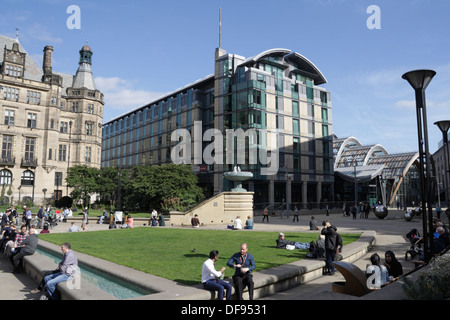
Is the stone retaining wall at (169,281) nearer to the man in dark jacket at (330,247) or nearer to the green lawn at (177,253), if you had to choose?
the man in dark jacket at (330,247)

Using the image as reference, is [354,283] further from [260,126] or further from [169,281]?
[260,126]

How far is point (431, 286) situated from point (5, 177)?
6156 centimetres

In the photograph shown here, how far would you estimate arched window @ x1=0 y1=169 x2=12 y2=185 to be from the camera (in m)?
52.7

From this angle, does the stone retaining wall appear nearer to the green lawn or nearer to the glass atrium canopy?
the green lawn

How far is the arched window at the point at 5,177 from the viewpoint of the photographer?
2074 inches

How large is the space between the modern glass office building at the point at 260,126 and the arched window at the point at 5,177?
2802cm

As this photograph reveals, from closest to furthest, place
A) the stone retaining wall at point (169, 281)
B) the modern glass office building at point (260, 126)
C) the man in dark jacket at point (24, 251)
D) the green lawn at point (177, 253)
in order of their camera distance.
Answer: the stone retaining wall at point (169, 281)
the green lawn at point (177, 253)
the man in dark jacket at point (24, 251)
the modern glass office building at point (260, 126)

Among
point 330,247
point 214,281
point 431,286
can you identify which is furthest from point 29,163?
point 431,286

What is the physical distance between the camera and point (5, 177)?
53.0 m

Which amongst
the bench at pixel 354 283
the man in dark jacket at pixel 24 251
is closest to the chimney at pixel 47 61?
the man in dark jacket at pixel 24 251

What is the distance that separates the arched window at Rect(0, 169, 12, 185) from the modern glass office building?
28.0 m

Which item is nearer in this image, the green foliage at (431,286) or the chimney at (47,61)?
the green foliage at (431,286)

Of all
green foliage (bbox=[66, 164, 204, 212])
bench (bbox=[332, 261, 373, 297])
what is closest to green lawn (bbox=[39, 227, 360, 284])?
bench (bbox=[332, 261, 373, 297])

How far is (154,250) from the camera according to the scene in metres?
13.3
